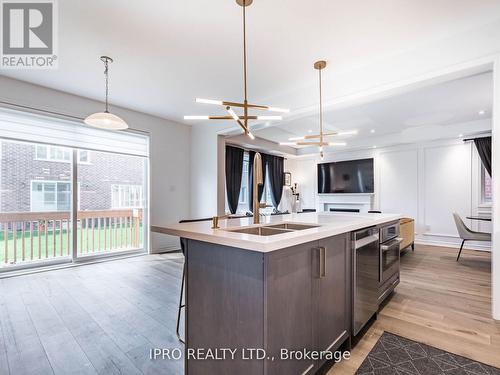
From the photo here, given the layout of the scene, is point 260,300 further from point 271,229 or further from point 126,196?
point 126,196

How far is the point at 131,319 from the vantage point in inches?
91.0

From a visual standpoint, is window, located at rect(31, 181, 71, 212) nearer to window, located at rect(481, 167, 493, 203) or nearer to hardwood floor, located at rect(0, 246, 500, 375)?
hardwood floor, located at rect(0, 246, 500, 375)

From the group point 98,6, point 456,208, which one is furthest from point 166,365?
point 456,208

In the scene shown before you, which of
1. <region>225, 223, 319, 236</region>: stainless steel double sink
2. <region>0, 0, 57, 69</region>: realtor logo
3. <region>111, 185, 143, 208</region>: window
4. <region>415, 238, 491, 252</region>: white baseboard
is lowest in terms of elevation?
<region>415, 238, 491, 252</region>: white baseboard

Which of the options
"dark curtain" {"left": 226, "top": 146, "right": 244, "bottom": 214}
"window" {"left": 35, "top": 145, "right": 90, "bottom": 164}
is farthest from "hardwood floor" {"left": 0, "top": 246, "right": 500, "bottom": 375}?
"dark curtain" {"left": 226, "top": 146, "right": 244, "bottom": 214}

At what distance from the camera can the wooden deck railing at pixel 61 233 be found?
3721 millimetres

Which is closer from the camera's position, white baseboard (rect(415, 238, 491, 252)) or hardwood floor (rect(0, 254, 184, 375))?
hardwood floor (rect(0, 254, 184, 375))

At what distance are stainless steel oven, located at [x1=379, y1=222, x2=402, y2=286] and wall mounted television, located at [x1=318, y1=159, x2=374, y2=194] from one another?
4296 millimetres

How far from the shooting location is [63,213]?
4.12 metres

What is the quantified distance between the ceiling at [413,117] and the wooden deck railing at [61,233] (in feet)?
11.3

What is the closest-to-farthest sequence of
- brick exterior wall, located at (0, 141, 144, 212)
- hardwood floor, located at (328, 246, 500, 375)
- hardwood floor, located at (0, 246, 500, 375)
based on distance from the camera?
hardwood floor, located at (0, 246, 500, 375) → hardwood floor, located at (328, 246, 500, 375) → brick exterior wall, located at (0, 141, 144, 212)

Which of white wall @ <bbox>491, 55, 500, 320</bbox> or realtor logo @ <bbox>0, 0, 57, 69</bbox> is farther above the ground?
realtor logo @ <bbox>0, 0, 57, 69</bbox>

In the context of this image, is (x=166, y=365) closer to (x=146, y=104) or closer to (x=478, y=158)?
(x=146, y=104)

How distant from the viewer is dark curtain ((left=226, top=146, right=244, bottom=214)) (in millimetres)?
6035
